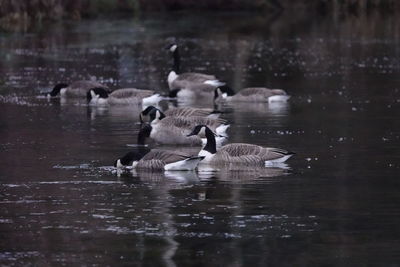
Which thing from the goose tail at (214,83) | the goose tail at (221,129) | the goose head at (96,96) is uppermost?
the goose tail at (214,83)

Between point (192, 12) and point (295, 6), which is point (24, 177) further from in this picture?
point (295, 6)

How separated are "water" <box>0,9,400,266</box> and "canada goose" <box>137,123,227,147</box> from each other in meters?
0.49

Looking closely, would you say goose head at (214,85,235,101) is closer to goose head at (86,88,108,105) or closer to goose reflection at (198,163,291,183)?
goose head at (86,88,108,105)

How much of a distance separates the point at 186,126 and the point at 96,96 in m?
7.30

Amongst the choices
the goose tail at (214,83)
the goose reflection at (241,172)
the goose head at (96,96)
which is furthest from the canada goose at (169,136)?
the goose tail at (214,83)

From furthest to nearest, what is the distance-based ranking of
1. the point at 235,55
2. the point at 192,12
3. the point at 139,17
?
the point at 192,12
the point at 139,17
the point at 235,55

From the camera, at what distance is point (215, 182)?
53.2ft

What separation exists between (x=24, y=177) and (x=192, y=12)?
61.0 m

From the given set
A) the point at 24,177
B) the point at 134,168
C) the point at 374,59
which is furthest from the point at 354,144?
the point at 374,59

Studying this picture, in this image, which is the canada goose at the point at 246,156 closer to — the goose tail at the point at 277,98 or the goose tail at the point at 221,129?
the goose tail at the point at 221,129

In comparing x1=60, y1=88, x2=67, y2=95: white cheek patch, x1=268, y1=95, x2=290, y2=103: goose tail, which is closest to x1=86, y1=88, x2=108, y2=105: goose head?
x1=60, y1=88, x2=67, y2=95: white cheek patch

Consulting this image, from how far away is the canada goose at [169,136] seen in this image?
20125mm

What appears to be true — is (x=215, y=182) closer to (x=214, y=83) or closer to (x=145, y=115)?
(x=145, y=115)

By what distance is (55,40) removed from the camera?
48.1m
